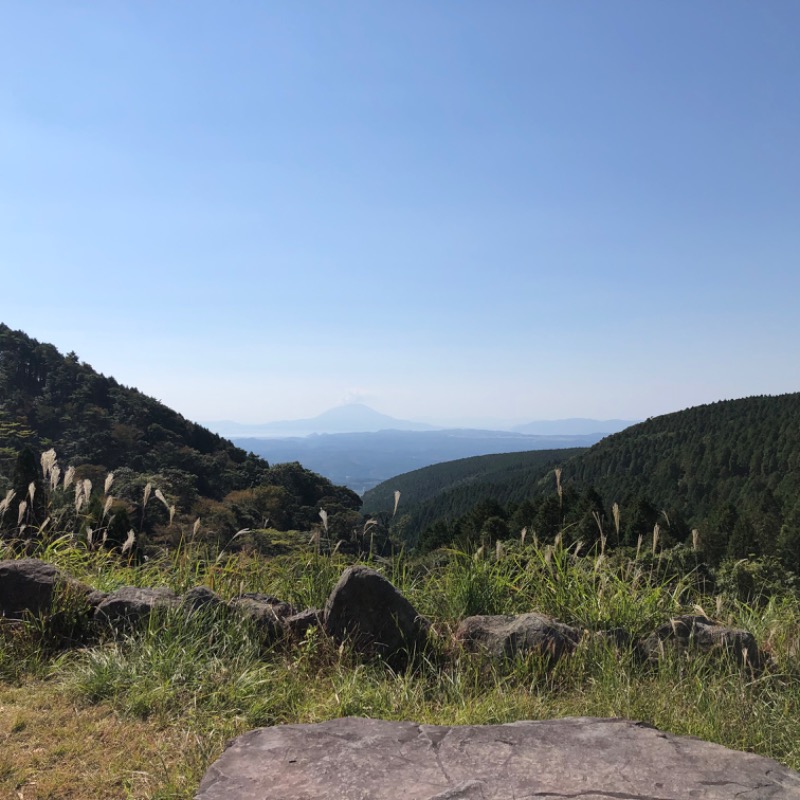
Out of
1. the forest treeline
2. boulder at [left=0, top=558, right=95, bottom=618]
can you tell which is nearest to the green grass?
boulder at [left=0, top=558, right=95, bottom=618]

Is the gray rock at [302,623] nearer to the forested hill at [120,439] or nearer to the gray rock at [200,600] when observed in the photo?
the gray rock at [200,600]

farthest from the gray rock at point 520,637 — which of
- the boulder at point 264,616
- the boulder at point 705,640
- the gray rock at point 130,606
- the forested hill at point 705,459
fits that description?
the forested hill at point 705,459

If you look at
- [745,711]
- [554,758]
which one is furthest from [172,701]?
[745,711]

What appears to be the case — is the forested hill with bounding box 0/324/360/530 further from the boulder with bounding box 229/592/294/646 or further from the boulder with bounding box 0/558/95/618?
the boulder with bounding box 229/592/294/646

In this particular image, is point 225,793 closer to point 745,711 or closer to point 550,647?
point 550,647

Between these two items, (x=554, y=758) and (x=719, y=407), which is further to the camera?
(x=719, y=407)

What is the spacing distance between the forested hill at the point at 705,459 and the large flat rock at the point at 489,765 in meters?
98.7

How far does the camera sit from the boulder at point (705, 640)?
4.95 m

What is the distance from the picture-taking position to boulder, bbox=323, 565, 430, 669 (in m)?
5.21

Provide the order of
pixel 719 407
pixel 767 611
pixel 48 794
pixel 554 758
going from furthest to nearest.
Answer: pixel 719 407
pixel 767 611
pixel 48 794
pixel 554 758

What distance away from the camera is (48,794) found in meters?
3.29

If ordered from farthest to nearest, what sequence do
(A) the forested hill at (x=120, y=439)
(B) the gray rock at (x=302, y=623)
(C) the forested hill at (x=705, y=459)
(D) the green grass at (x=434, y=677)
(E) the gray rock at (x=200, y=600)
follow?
(C) the forested hill at (x=705, y=459) < (A) the forested hill at (x=120, y=439) < (B) the gray rock at (x=302, y=623) < (E) the gray rock at (x=200, y=600) < (D) the green grass at (x=434, y=677)

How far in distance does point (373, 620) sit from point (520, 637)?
1332 mm

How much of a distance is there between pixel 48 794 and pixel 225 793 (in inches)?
51.0
